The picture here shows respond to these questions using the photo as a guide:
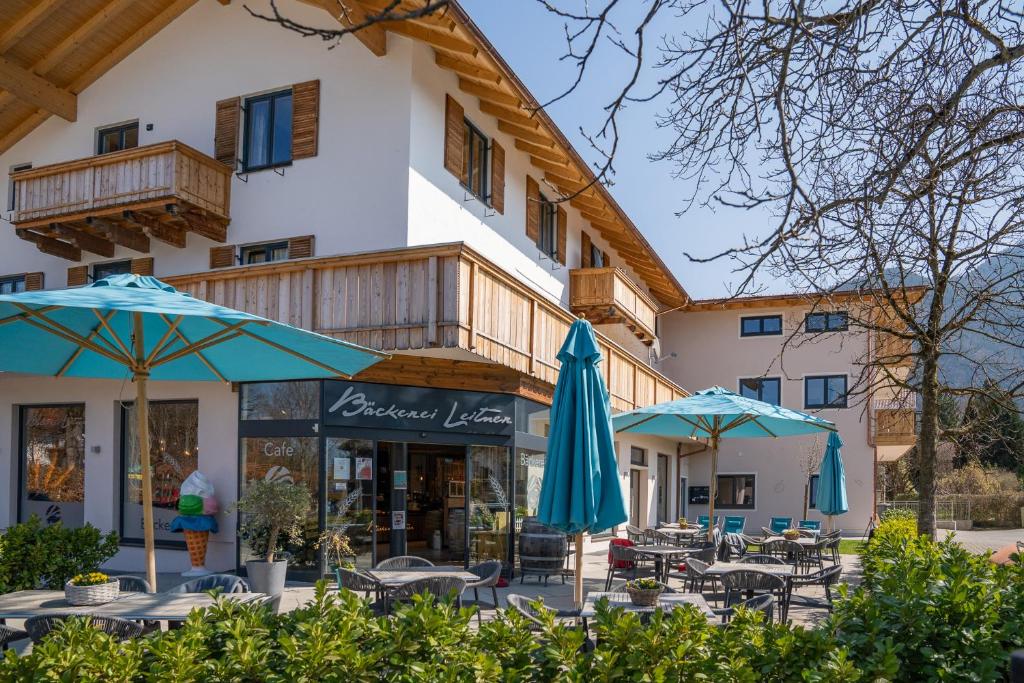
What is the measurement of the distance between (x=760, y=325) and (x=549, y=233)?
520 inches

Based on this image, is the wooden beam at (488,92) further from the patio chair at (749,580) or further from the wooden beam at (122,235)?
the patio chair at (749,580)

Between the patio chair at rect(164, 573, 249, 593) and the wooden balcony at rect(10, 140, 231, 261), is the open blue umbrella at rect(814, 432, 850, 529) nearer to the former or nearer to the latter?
the wooden balcony at rect(10, 140, 231, 261)

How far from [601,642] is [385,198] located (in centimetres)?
1100

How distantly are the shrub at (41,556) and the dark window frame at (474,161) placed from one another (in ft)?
28.2

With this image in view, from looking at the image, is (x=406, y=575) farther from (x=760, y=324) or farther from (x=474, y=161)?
(x=760, y=324)

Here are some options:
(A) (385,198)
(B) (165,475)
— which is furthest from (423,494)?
(A) (385,198)

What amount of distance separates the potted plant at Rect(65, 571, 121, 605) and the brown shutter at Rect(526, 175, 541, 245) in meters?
13.5

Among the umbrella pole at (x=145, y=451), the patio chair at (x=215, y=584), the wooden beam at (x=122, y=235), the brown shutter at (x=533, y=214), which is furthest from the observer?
the brown shutter at (x=533, y=214)

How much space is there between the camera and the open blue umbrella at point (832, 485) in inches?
779

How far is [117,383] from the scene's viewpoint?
1577 centimetres

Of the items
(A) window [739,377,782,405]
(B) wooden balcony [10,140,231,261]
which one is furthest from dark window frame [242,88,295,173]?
(A) window [739,377,782,405]

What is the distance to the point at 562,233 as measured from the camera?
69.6 feet

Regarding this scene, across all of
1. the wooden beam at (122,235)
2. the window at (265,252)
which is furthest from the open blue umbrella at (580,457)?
the wooden beam at (122,235)

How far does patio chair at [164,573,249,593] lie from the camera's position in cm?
744
